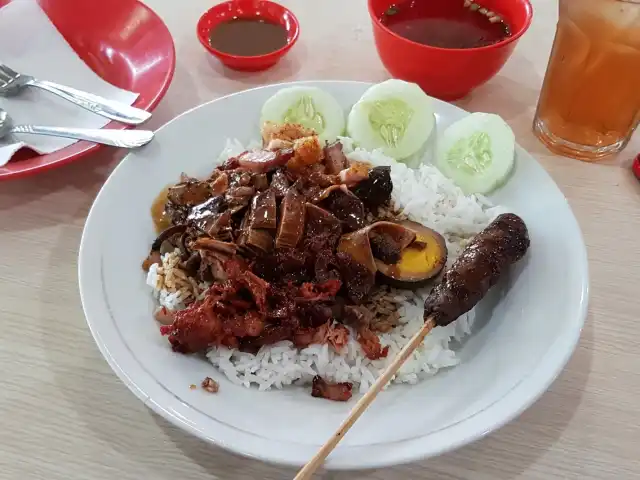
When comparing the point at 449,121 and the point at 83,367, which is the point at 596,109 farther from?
the point at 83,367

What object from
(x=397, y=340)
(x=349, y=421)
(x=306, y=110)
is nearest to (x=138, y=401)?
(x=349, y=421)

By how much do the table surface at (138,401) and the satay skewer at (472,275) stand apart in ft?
1.23

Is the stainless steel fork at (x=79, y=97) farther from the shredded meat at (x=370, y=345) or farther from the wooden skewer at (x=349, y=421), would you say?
the wooden skewer at (x=349, y=421)

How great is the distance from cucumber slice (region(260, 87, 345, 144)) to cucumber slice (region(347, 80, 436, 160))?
81mm

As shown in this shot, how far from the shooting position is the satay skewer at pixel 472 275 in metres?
1.74

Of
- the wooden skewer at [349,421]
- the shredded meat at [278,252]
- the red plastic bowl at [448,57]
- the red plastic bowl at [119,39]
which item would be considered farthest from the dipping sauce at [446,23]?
the wooden skewer at [349,421]

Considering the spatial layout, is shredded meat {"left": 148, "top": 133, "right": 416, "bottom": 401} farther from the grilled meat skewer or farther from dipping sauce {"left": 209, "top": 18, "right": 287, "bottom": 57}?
dipping sauce {"left": 209, "top": 18, "right": 287, "bottom": 57}

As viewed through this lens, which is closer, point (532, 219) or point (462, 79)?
point (532, 219)

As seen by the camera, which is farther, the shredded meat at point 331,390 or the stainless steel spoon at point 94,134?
the stainless steel spoon at point 94,134

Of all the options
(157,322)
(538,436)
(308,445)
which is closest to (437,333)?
(538,436)

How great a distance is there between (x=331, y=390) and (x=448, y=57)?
158 cm

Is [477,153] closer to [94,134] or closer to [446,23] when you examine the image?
[446,23]

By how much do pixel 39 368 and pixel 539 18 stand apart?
10.5 ft

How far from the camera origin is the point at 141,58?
2910 mm
